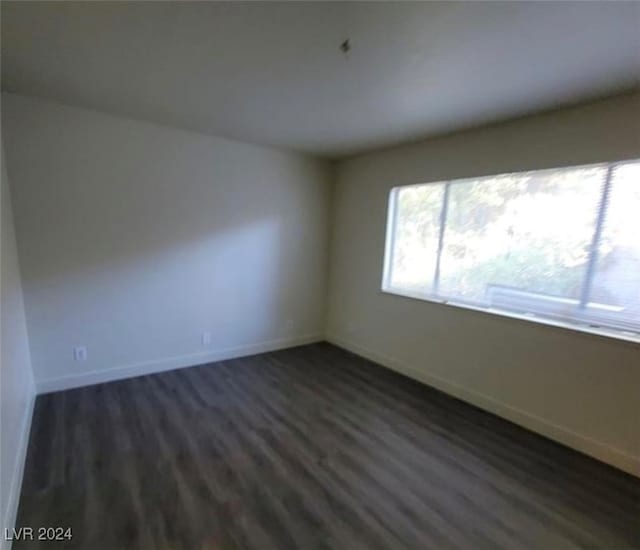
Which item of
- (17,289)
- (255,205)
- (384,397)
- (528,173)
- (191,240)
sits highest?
(528,173)

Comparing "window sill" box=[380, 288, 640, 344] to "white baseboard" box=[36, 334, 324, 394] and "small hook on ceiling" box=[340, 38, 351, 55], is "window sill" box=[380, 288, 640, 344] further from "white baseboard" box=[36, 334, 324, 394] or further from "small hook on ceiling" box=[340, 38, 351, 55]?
"small hook on ceiling" box=[340, 38, 351, 55]

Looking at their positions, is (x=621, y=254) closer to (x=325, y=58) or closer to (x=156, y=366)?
(x=325, y=58)

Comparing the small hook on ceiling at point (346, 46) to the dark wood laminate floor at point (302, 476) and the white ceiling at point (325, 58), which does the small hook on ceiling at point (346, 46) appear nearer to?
the white ceiling at point (325, 58)

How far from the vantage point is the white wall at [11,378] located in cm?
164

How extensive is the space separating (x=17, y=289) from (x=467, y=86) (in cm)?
346

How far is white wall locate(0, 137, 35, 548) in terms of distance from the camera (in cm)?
164

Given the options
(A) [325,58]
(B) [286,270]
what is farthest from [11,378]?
(B) [286,270]

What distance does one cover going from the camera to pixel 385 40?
67.0 inches

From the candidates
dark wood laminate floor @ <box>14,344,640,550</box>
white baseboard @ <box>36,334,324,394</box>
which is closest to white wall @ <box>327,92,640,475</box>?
dark wood laminate floor @ <box>14,344,640,550</box>

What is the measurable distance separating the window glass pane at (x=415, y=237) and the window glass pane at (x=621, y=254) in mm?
1354

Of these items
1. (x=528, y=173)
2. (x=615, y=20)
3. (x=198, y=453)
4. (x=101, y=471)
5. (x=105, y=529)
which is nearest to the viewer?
(x=615, y=20)

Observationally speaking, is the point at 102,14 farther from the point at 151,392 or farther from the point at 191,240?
the point at 151,392

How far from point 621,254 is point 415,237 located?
1.72 meters

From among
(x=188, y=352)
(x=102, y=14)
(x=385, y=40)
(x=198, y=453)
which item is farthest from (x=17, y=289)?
(x=385, y=40)
